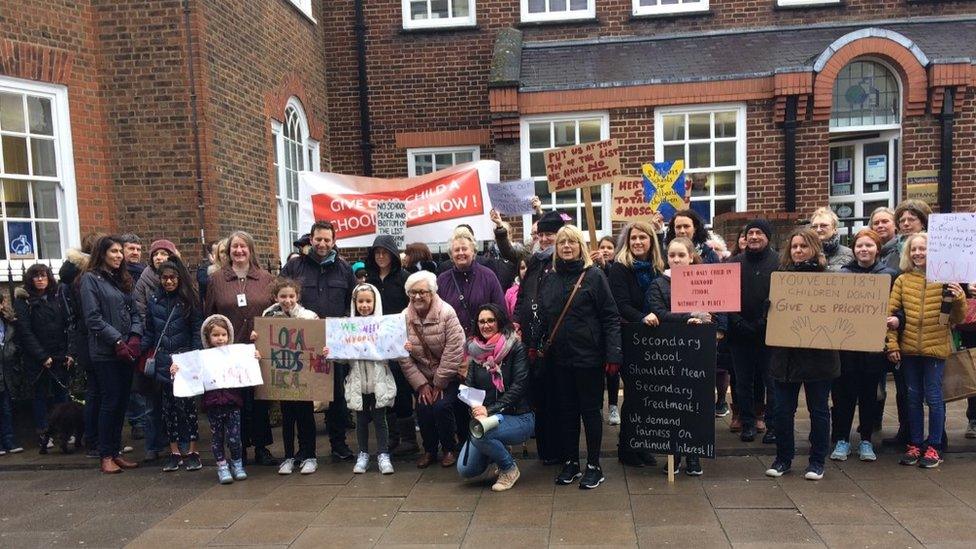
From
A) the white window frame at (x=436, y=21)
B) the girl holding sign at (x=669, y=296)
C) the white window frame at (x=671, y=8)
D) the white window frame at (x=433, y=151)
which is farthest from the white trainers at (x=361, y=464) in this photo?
the white window frame at (x=671, y=8)

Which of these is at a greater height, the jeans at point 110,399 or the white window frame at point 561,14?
the white window frame at point 561,14

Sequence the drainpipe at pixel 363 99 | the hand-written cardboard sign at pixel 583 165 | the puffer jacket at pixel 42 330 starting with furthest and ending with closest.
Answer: the drainpipe at pixel 363 99 < the hand-written cardboard sign at pixel 583 165 < the puffer jacket at pixel 42 330

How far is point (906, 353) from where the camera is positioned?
5.16 m

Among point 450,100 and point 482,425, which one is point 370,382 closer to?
point 482,425

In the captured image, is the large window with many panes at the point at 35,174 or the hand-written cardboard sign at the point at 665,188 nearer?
the large window with many panes at the point at 35,174

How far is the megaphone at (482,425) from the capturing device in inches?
190

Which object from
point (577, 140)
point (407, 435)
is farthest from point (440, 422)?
point (577, 140)

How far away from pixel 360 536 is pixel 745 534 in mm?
2255

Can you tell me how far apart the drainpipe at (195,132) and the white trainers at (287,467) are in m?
3.45

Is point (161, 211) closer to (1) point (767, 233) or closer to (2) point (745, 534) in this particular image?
(1) point (767, 233)

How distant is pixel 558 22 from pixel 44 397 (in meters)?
9.61

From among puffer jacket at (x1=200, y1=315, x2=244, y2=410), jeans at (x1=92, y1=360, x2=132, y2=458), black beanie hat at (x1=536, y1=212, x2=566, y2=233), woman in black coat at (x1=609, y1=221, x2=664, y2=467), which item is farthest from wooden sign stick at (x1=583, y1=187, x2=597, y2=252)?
jeans at (x1=92, y1=360, x2=132, y2=458)

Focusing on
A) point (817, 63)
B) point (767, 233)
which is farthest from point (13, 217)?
point (817, 63)

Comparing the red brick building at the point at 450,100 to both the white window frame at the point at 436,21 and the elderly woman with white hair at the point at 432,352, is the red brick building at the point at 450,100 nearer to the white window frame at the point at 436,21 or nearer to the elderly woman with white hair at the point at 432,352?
the white window frame at the point at 436,21
